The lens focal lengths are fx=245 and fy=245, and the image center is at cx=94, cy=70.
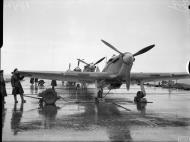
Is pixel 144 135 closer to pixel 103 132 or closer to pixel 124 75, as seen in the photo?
pixel 103 132

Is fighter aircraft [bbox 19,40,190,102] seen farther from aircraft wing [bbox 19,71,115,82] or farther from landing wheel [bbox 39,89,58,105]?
landing wheel [bbox 39,89,58,105]

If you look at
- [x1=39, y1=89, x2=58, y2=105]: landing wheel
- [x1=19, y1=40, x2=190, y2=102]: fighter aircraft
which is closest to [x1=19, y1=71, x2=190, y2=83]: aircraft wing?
[x1=19, y1=40, x2=190, y2=102]: fighter aircraft

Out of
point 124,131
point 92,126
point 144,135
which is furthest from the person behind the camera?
point 92,126

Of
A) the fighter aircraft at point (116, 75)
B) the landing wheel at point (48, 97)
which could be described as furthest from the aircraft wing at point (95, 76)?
the landing wheel at point (48, 97)

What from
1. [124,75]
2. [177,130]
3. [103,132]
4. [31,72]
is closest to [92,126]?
[103,132]

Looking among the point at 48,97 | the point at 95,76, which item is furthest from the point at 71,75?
the point at 48,97

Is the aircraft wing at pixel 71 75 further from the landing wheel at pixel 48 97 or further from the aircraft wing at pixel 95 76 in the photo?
the landing wheel at pixel 48 97

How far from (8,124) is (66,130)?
8.04 ft

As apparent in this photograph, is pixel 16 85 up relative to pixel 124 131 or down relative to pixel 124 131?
up

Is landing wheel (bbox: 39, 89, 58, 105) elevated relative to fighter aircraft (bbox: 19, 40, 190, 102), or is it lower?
lower

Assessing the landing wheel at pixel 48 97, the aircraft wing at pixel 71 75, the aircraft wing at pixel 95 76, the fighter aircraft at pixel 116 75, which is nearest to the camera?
the landing wheel at pixel 48 97

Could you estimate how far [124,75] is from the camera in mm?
17906

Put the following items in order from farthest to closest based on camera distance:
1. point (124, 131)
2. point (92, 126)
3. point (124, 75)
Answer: point (124, 75) → point (92, 126) → point (124, 131)

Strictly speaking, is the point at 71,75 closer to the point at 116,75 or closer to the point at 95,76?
the point at 95,76
